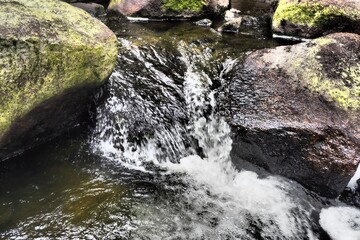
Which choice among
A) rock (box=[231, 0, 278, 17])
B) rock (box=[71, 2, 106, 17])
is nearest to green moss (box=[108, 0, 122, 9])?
rock (box=[71, 2, 106, 17])

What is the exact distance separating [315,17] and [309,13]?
195 millimetres

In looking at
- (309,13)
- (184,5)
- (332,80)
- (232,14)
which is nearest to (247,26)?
(232,14)

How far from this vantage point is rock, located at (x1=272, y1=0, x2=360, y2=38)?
25.7 ft

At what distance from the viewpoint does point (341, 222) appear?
449cm

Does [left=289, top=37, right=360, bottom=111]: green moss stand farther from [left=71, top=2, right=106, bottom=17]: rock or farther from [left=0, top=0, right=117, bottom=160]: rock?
[left=71, top=2, right=106, bottom=17]: rock

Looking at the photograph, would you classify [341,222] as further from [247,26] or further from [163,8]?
[163,8]

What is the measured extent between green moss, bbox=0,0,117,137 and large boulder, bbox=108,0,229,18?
469 cm

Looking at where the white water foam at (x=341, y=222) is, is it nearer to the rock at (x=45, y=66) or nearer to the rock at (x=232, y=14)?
the rock at (x=45, y=66)

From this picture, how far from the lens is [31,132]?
4.82m

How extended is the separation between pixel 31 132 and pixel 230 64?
432cm

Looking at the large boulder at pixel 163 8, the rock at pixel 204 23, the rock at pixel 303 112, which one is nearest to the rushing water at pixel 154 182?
the rock at pixel 303 112

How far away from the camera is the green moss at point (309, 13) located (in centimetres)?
794

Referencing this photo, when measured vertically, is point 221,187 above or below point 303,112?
below

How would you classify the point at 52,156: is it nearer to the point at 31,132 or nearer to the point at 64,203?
the point at 31,132
